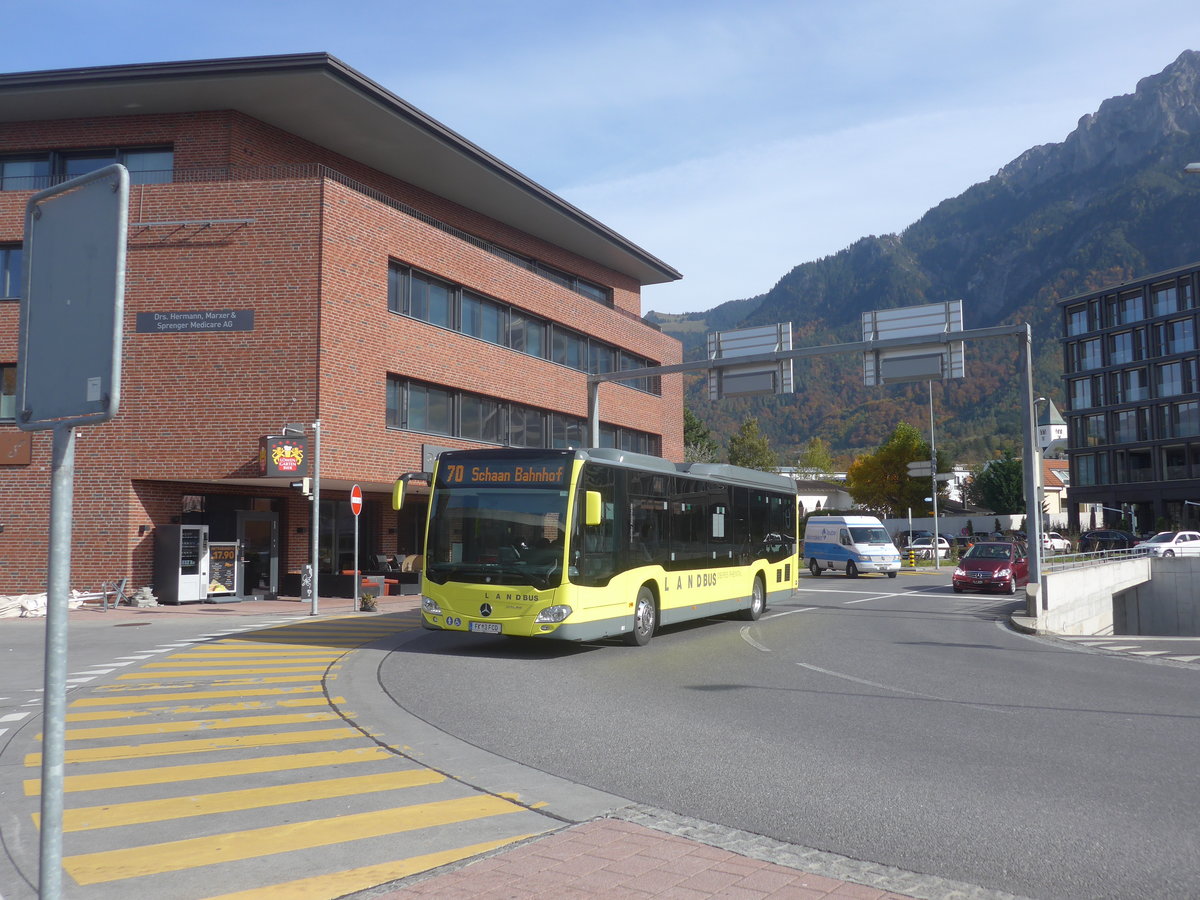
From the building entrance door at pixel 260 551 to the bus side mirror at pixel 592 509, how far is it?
58.9 ft

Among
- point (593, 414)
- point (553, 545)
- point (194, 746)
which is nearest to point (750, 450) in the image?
point (593, 414)

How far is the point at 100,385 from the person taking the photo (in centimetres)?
313

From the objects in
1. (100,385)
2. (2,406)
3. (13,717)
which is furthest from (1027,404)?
(2,406)

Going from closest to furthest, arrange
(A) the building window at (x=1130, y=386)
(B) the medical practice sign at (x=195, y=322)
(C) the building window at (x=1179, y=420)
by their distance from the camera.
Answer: (B) the medical practice sign at (x=195, y=322)
(C) the building window at (x=1179, y=420)
(A) the building window at (x=1130, y=386)

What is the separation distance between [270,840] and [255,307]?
2275cm

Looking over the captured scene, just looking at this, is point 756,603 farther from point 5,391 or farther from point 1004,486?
point 1004,486

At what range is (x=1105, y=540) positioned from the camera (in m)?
62.5

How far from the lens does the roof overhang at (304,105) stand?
86.5ft

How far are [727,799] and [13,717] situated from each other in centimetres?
725

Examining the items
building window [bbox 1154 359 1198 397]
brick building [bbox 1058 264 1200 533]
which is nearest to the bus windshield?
brick building [bbox 1058 264 1200 533]

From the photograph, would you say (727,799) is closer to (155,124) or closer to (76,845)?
(76,845)

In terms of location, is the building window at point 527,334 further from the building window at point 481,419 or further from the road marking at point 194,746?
the road marking at point 194,746

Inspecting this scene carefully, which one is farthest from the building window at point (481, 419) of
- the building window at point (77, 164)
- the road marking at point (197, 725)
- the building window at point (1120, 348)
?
the building window at point (1120, 348)

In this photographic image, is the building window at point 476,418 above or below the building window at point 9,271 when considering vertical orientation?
below
